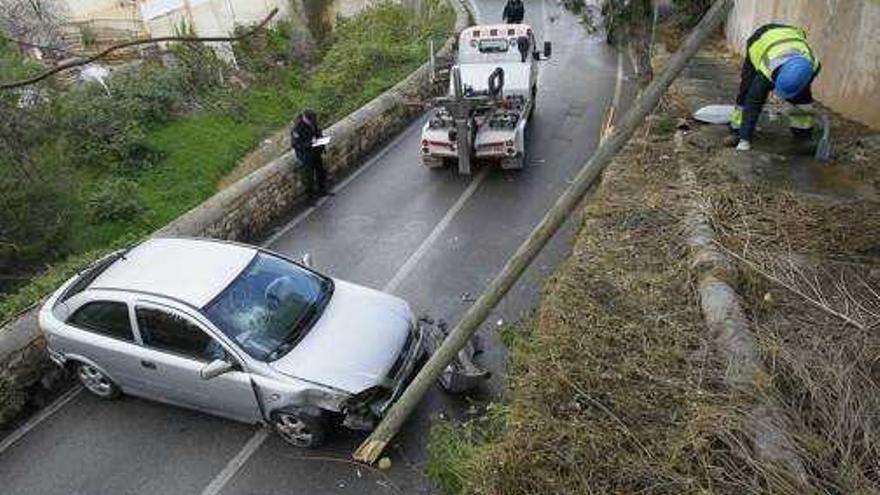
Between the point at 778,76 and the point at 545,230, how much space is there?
4873 millimetres

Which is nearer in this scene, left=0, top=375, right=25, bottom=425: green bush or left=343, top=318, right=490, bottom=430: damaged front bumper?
left=343, top=318, right=490, bottom=430: damaged front bumper

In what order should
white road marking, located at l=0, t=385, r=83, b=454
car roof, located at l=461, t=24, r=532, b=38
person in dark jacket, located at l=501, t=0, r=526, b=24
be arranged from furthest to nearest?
person in dark jacket, located at l=501, t=0, r=526, b=24 < car roof, located at l=461, t=24, r=532, b=38 < white road marking, located at l=0, t=385, r=83, b=454

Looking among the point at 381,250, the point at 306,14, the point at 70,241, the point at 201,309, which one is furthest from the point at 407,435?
the point at 306,14

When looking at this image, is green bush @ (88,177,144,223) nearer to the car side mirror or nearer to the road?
the road

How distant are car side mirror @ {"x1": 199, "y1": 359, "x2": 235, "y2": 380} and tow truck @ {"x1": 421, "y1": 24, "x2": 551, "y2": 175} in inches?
293

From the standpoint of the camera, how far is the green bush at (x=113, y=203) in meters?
14.6

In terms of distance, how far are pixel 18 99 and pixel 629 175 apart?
12.1m

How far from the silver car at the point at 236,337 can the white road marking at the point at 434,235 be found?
79.5 inches

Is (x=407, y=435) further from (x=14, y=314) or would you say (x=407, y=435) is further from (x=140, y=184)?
(x=140, y=184)

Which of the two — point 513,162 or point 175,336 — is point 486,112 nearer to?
point 513,162

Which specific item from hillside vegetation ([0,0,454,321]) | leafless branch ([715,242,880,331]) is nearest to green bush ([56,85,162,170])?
hillside vegetation ([0,0,454,321])

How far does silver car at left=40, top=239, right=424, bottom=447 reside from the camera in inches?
280

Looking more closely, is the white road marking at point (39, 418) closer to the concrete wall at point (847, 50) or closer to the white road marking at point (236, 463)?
the white road marking at point (236, 463)

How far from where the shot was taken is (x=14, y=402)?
8.11 meters
